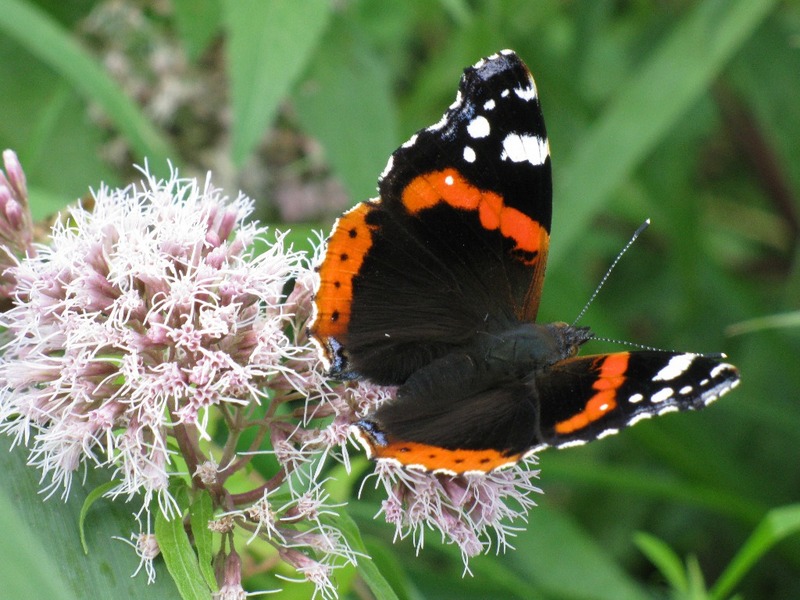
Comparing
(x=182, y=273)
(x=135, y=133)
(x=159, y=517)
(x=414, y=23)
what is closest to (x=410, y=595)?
(x=159, y=517)

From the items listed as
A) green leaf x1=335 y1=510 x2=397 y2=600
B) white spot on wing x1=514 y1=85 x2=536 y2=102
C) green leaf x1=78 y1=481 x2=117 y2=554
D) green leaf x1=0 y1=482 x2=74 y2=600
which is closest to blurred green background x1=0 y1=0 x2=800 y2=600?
green leaf x1=335 y1=510 x2=397 y2=600

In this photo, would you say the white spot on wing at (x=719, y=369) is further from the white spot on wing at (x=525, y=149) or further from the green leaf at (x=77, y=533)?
the green leaf at (x=77, y=533)

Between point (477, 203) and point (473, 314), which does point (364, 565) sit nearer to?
point (473, 314)

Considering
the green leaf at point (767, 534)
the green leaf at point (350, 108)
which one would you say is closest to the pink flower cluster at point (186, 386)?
the green leaf at point (767, 534)

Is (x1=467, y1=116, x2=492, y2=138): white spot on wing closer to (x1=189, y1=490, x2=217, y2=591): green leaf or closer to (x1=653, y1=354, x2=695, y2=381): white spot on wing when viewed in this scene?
(x1=653, y1=354, x2=695, y2=381): white spot on wing

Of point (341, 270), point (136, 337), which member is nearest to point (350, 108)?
point (341, 270)
